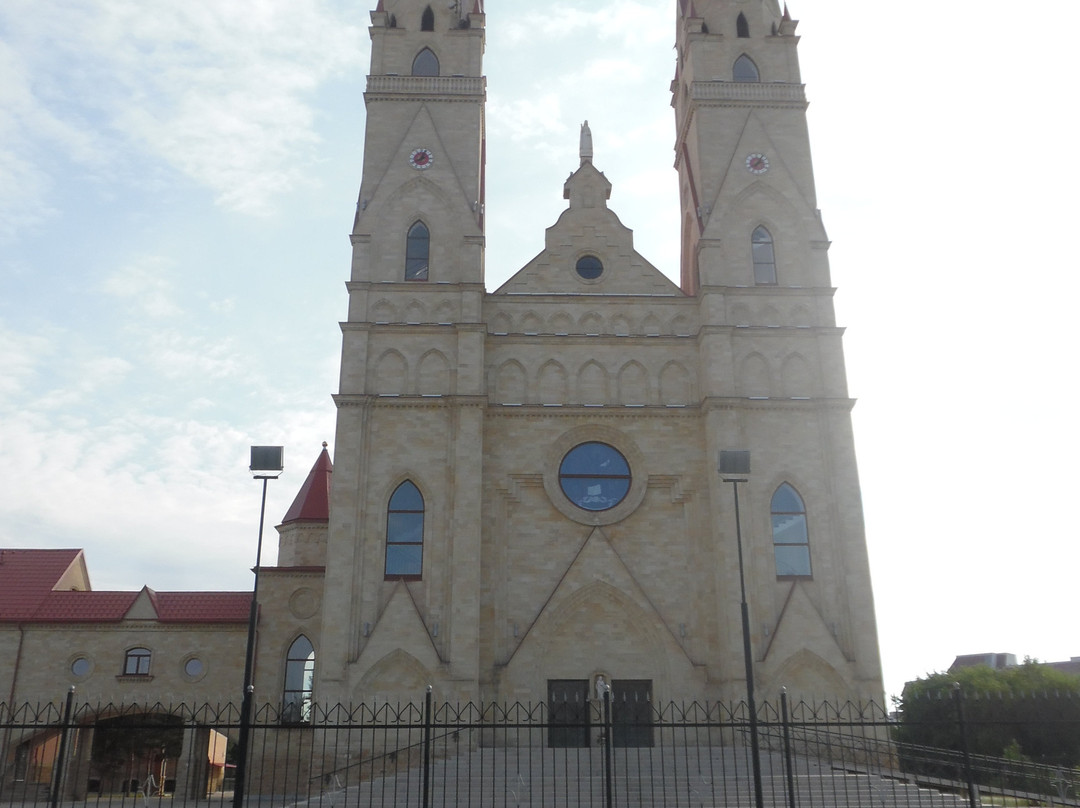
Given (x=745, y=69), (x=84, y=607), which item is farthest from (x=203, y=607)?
(x=745, y=69)

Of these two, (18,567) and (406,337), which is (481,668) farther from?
(18,567)

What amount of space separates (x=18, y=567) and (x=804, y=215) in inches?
1179

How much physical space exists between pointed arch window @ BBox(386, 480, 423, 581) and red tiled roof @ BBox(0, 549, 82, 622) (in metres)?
13.7

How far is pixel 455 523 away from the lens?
84.9ft

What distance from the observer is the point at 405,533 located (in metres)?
26.2

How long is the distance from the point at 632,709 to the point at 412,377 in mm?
11092

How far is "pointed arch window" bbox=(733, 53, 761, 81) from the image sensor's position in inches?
1268

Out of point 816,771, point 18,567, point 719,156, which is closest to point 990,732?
point 816,771

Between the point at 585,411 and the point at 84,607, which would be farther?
the point at 84,607

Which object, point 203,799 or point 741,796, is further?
point 203,799

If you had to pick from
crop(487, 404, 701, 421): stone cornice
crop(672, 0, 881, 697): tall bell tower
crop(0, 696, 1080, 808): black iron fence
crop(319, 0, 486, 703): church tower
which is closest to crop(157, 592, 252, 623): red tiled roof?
crop(0, 696, 1080, 808): black iron fence

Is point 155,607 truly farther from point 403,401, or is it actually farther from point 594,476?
point 594,476

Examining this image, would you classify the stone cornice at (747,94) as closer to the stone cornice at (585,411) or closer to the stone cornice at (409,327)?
the stone cornice at (585,411)

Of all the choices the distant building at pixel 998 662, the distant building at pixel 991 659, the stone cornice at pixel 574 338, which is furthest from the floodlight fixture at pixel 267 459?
the distant building at pixel 991 659
